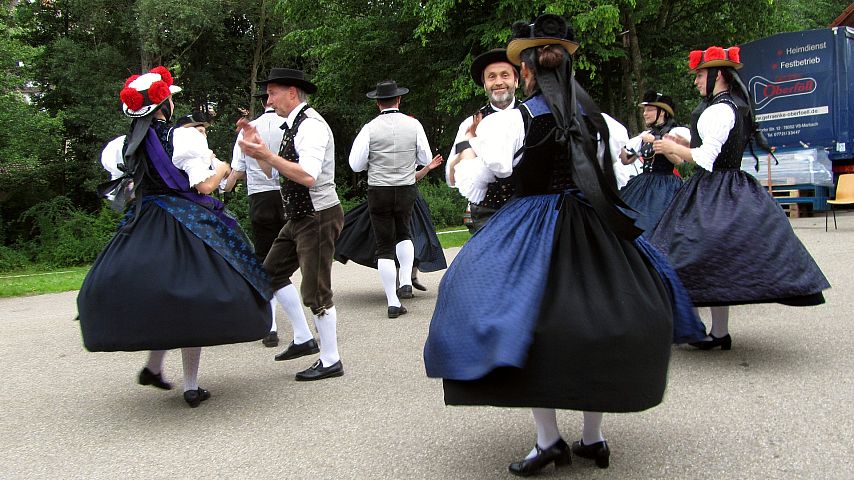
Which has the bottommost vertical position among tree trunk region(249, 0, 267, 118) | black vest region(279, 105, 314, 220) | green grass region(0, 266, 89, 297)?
green grass region(0, 266, 89, 297)

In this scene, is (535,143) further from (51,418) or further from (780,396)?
(51,418)

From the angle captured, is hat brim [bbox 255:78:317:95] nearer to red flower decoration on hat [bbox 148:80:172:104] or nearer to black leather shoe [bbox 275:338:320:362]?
red flower decoration on hat [bbox 148:80:172:104]

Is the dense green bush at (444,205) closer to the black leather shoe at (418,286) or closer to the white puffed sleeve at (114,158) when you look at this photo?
the black leather shoe at (418,286)

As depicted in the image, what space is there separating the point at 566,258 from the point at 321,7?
1873 centimetres

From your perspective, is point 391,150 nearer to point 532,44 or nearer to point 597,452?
point 532,44

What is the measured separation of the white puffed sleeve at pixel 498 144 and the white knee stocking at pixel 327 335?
2.06 meters

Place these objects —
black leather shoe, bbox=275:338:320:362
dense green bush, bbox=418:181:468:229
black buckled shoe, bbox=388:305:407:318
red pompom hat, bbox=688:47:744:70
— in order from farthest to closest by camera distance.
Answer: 1. dense green bush, bbox=418:181:468:229
2. black buckled shoe, bbox=388:305:407:318
3. black leather shoe, bbox=275:338:320:362
4. red pompom hat, bbox=688:47:744:70

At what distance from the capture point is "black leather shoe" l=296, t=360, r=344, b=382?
5.00 meters

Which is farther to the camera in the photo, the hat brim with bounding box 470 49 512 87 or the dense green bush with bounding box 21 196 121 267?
the dense green bush with bounding box 21 196 121 267

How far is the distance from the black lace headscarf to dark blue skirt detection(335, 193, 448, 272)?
16.6 feet

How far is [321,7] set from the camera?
2033cm

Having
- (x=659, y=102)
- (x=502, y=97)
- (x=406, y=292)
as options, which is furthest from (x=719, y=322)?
(x=406, y=292)

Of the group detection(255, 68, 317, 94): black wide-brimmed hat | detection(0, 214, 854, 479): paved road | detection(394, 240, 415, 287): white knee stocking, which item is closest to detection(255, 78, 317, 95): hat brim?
detection(255, 68, 317, 94): black wide-brimmed hat

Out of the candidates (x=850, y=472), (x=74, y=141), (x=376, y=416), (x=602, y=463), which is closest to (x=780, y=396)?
(x=850, y=472)
